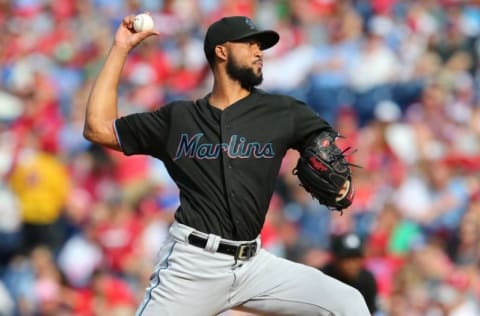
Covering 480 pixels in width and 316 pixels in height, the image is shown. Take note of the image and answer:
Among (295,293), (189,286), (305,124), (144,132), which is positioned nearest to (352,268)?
(295,293)

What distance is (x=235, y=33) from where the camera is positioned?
16.8ft

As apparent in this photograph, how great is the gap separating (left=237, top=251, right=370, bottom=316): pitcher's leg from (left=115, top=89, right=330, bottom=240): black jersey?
204 millimetres

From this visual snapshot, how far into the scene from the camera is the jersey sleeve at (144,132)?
203 inches

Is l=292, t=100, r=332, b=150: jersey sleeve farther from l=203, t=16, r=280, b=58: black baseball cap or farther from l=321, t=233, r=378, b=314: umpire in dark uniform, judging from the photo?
l=321, t=233, r=378, b=314: umpire in dark uniform

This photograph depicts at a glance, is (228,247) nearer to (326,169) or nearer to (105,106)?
(326,169)

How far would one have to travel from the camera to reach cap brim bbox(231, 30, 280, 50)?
201 inches

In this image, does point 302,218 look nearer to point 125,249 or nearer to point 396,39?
point 125,249

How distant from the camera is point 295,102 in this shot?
5.14 m

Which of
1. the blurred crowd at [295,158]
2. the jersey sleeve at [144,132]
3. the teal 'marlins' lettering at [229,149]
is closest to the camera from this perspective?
the teal 'marlins' lettering at [229,149]

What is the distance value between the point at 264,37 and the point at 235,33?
0.14 meters

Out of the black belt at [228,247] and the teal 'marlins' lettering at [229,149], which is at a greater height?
the teal 'marlins' lettering at [229,149]

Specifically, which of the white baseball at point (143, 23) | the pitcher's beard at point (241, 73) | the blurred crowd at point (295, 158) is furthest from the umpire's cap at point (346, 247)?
the blurred crowd at point (295, 158)

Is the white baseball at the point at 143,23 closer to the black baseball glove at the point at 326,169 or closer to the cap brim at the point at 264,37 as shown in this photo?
the cap brim at the point at 264,37

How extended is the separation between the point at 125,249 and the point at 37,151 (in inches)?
58.8
